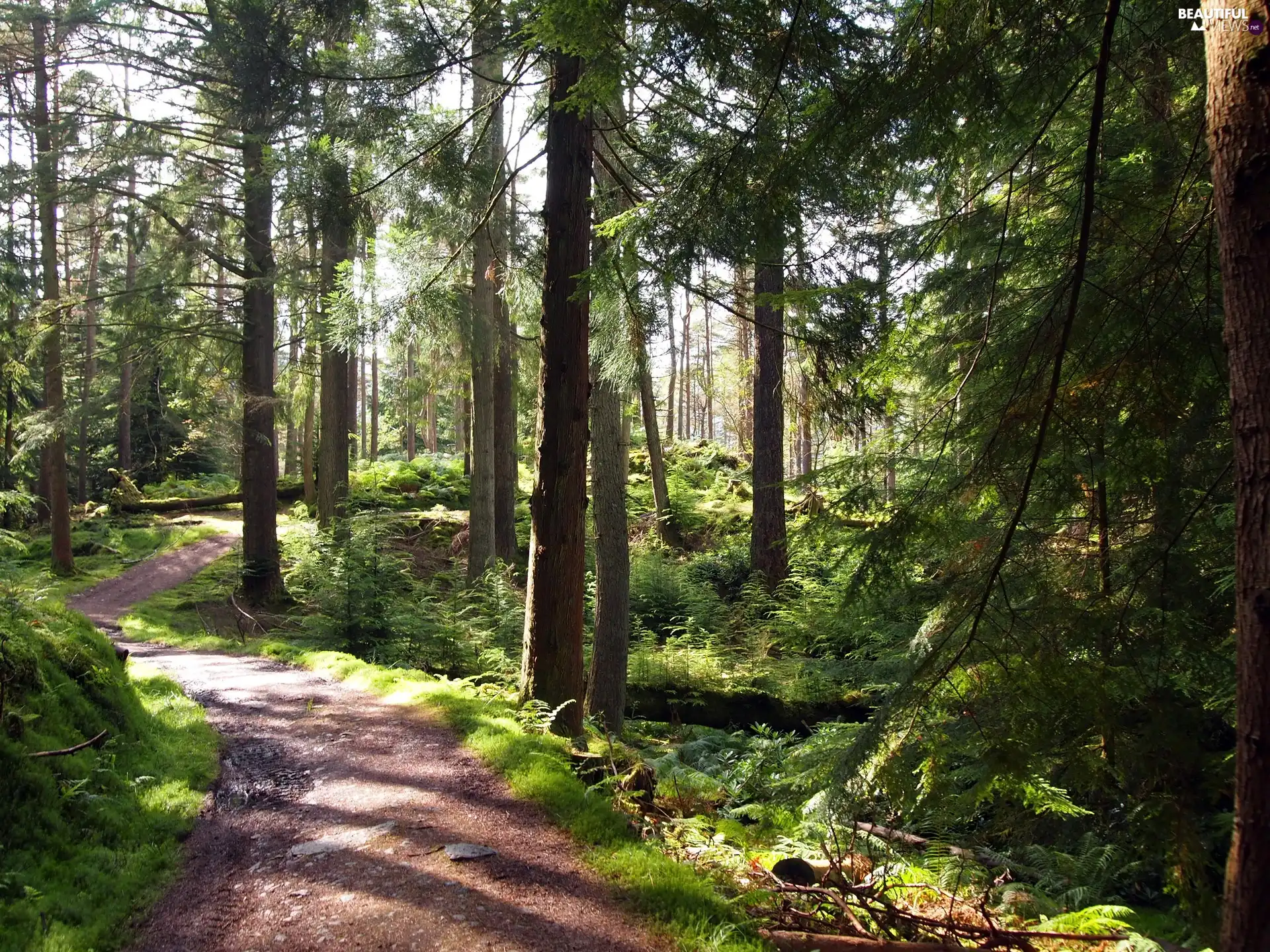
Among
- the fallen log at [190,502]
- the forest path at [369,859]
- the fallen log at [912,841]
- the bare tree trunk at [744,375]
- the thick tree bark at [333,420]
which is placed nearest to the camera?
the forest path at [369,859]

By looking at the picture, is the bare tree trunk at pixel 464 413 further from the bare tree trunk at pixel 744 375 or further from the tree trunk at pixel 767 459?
the tree trunk at pixel 767 459

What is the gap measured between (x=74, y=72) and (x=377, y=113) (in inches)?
471

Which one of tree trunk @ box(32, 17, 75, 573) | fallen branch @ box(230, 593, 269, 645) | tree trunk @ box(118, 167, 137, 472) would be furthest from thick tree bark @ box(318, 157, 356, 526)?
tree trunk @ box(32, 17, 75, 573)

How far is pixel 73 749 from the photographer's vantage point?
11.8 feet

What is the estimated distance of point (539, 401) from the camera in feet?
23.0

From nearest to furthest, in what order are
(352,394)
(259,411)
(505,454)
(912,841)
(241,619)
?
(912,841), (241,619), (259,411), (505,454), (352,394)

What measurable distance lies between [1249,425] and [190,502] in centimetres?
2907

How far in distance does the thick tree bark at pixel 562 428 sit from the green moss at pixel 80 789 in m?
2.81

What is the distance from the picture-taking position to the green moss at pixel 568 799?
3.94 metres

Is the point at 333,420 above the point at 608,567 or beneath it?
above

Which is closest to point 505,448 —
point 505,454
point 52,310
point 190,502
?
point 505,454

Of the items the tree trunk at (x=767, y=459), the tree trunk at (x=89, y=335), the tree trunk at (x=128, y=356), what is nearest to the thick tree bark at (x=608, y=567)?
the tree trunk at (x=767, y=459)

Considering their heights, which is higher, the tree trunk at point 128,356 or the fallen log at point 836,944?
the tree trunk at point 128,356

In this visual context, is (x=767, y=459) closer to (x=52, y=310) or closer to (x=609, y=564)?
(x=609, y=564)
